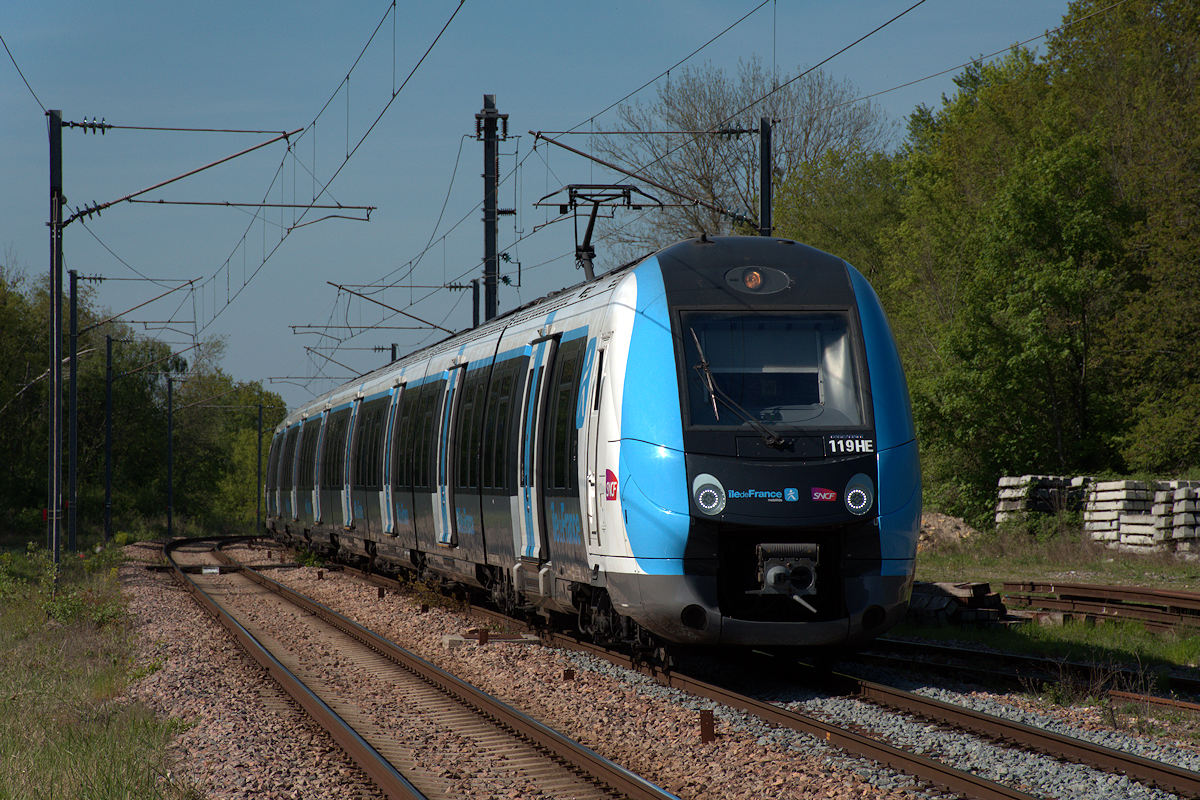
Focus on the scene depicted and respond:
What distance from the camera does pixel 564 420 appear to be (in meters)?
11.7

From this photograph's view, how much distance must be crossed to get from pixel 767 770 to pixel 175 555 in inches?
1273

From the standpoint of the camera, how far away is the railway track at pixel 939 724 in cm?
689

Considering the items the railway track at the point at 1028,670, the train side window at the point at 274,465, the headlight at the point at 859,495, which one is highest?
the train side window at the point at 274,465

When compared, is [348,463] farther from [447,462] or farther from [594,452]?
[594,452]

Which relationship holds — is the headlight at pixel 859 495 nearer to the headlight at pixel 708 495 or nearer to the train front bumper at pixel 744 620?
the train front bumper at pixel 744 620

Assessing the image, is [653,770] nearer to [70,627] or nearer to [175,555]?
→ [70,627]

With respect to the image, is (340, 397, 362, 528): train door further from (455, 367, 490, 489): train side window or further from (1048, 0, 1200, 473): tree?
(1048, 0, 1200, 473): tree

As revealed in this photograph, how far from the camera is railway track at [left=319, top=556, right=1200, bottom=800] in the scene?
22.6 ft

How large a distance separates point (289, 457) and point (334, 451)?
7530 millimetres

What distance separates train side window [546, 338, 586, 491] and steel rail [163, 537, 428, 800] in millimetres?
2851

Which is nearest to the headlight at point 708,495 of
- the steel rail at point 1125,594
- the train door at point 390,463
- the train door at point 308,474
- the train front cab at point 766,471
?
the train front cab at point 766,471

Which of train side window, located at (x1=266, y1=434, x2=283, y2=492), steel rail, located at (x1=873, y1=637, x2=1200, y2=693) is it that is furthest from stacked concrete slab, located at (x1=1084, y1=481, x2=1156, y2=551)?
train side window, located at (x1=266, y1=434, x2=283, y2=492)

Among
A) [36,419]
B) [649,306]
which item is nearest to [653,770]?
[649,306]

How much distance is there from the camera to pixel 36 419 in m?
53.3
